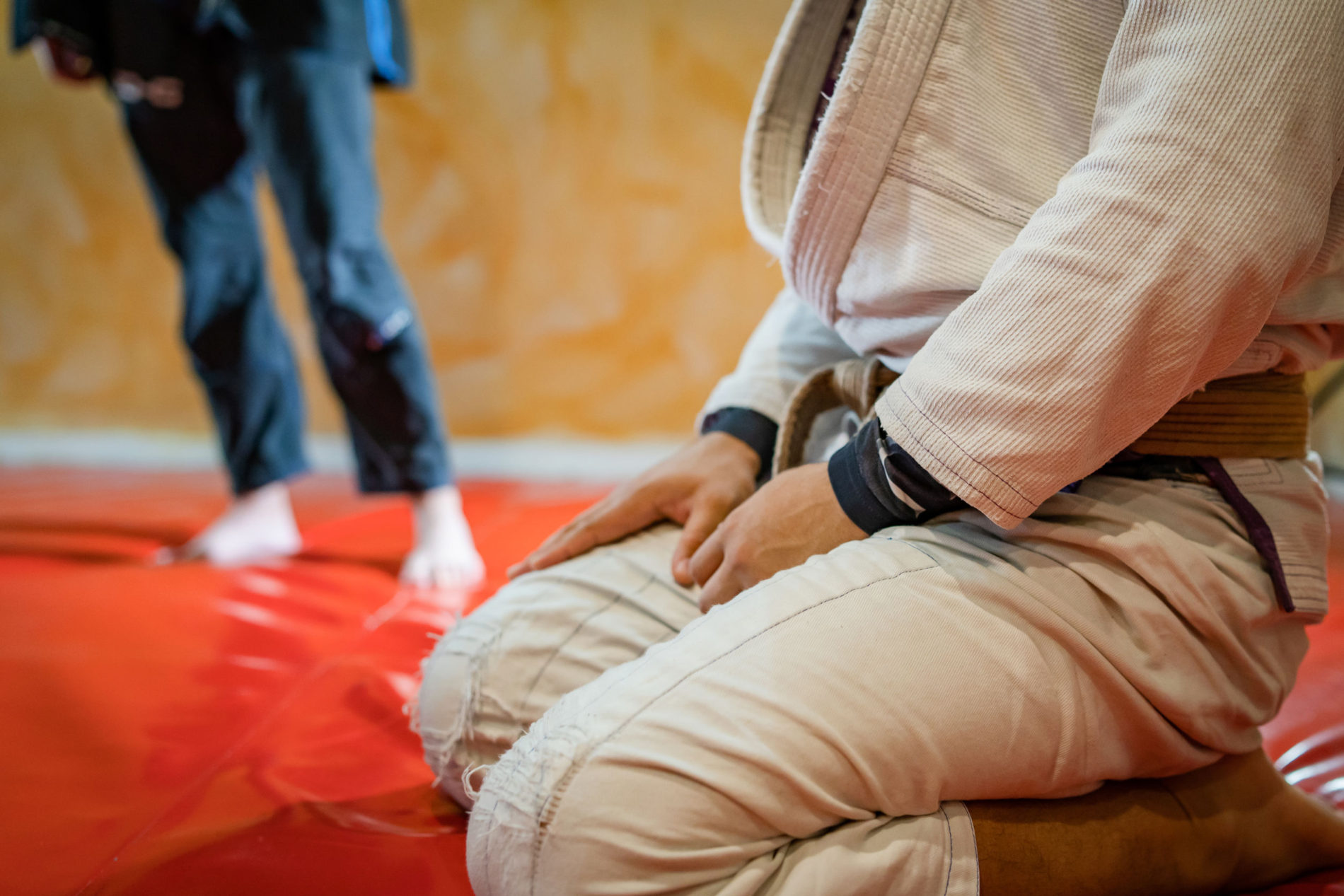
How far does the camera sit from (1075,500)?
49cm

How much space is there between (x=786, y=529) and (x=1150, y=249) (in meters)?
0.23

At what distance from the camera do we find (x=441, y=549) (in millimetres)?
1255

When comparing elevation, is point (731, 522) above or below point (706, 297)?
above

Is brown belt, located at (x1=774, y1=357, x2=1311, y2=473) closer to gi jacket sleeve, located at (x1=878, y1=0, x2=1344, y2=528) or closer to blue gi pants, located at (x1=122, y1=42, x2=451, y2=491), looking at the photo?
gi jacket sleeve, located at (x1=878, y1=0, x2=1344, y2=528)

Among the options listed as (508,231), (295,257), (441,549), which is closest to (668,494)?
(441,549)

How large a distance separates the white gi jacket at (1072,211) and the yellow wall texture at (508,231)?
1.80 metres

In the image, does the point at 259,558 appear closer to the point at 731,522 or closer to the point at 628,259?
the point at 731,522

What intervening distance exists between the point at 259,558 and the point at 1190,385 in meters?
1.21

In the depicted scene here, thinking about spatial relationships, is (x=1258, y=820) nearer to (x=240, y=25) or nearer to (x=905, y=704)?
(x=905, y=704)

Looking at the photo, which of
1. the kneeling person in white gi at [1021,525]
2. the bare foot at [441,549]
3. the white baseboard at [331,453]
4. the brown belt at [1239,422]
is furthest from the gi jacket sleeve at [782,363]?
Answer: the white baseboard at [331,453]

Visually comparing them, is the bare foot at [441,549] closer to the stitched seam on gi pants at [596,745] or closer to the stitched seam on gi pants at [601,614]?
the stitched seam on gi pants at [601,614]

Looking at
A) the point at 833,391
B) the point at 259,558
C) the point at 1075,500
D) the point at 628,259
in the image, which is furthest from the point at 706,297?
the point at 1075,500

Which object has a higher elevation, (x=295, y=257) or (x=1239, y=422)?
(x=1239, y=422)

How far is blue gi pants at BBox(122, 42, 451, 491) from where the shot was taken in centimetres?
124
